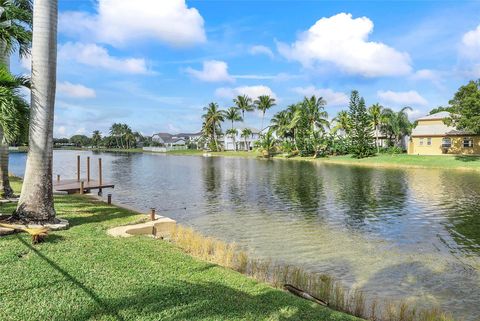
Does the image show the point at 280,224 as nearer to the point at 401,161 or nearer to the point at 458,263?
the point at 458,263

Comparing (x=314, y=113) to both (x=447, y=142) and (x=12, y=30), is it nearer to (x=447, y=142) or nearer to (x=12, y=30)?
(x=447, y=142)

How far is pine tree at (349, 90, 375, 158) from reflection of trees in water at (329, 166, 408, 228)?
78.8 feet

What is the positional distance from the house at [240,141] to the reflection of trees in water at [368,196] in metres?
71.6

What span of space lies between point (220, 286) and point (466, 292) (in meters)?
6.55

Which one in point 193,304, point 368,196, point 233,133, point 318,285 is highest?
point 233,133

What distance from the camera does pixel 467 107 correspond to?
45.5 meters

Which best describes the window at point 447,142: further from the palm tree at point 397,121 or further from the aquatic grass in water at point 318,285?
the aquatic grass in water at point 318,285

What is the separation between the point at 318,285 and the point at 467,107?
1811 inches

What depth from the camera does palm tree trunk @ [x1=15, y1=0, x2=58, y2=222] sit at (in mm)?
11047

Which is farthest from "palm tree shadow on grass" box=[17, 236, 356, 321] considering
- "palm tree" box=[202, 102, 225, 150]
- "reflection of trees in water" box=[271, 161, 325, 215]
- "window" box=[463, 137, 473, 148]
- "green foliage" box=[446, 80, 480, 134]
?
"palm tree" box=[202, 102, 225, 150]

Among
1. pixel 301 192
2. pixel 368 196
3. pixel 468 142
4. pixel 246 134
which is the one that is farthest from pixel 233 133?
pixel 368 196

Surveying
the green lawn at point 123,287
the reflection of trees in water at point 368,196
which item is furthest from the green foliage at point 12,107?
the reflection of trees in water at point 368,196

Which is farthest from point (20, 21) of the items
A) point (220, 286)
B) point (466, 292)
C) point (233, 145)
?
point (233, 145)

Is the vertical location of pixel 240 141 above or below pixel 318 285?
above
